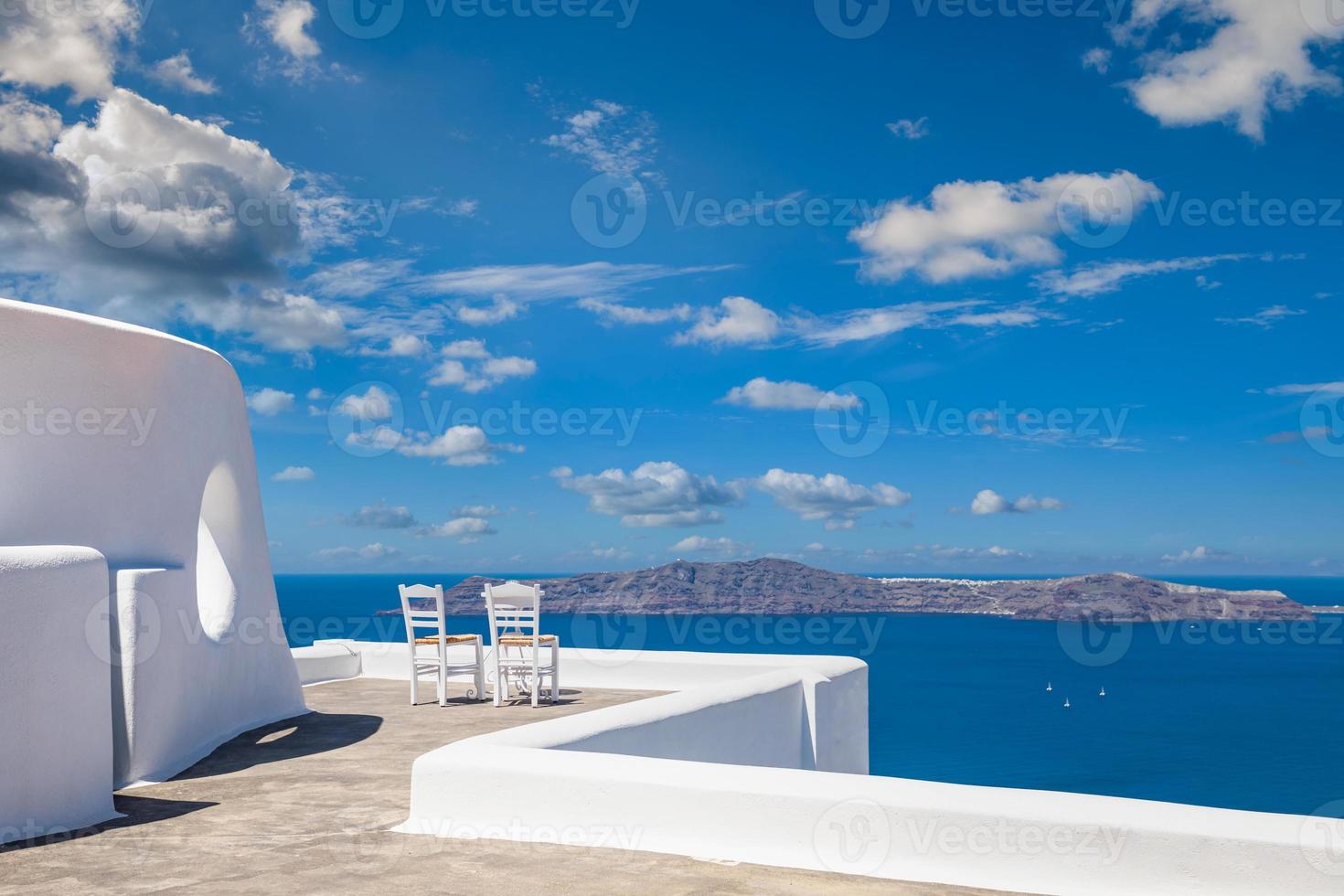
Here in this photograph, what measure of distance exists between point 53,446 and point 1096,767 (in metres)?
72.8

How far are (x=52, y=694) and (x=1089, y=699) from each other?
9593 cm

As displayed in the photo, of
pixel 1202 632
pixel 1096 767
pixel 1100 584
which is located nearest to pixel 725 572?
pixel 1096 767

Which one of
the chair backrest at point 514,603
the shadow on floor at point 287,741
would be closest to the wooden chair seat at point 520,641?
the chair backrest at point 514,603

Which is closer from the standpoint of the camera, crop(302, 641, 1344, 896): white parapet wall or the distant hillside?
crop(302, 641, 1344, 896): white parapet wall

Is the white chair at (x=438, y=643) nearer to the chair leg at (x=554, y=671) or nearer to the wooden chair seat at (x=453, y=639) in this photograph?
the wooden chair seat at (x=453, y=639)

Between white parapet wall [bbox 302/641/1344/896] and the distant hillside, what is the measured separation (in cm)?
5285

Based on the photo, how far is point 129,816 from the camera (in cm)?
541

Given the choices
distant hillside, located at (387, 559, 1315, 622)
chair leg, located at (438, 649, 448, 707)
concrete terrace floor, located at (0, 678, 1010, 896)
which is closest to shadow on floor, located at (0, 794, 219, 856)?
concrete terrace floor, located at (0, 678, 1010, 896)

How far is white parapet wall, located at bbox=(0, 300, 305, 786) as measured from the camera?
582 cm

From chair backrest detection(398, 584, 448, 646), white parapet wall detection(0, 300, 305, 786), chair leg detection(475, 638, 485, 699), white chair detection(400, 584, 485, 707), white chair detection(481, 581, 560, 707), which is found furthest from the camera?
chair leg detection(475, 638, 485, 699)

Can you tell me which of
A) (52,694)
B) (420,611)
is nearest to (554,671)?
(420,611)

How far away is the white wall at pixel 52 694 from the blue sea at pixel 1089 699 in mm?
23951

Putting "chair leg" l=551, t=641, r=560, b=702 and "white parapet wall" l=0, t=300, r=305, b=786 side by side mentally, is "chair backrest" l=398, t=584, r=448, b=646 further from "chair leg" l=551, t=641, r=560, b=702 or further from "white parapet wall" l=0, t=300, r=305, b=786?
"white parapet wall" l=0, t=300, r=305, b=786

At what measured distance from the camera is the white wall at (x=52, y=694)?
4.89 m
